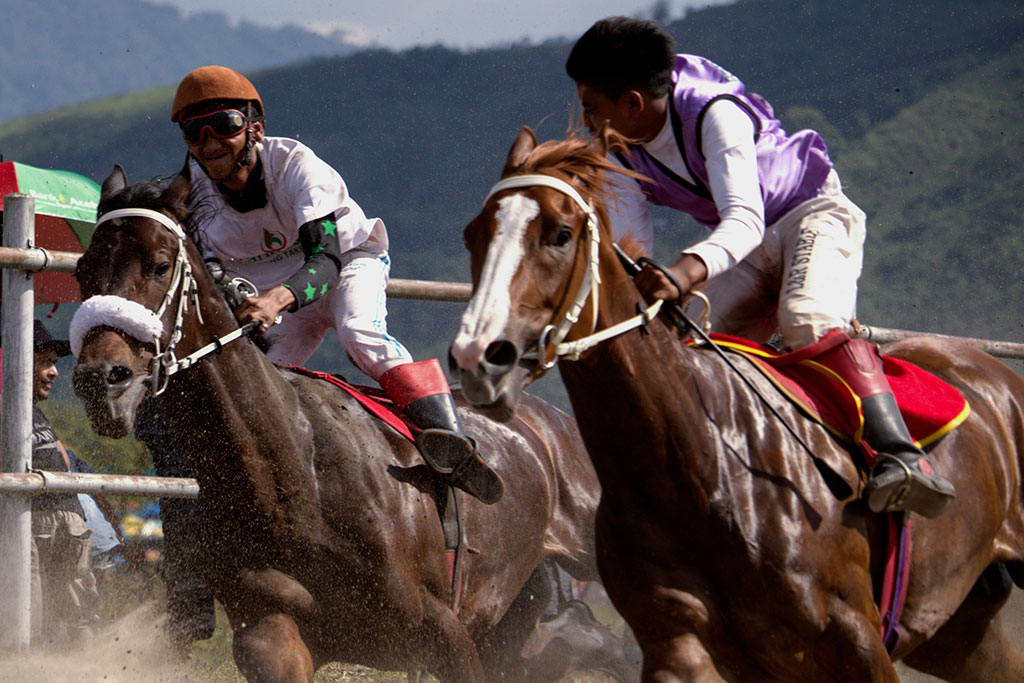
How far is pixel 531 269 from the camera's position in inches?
120

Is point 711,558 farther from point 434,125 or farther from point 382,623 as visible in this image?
point 434,125

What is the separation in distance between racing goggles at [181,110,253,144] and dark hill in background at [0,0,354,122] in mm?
148040

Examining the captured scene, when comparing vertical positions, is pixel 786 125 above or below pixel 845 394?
below

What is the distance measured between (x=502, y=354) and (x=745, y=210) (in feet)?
3.47

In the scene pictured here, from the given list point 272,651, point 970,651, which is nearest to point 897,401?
point 970,651

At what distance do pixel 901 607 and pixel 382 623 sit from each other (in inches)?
68.2

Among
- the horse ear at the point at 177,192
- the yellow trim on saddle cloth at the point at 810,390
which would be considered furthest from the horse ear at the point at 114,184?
the yellow trim on saddle cloth at the point at 810,390

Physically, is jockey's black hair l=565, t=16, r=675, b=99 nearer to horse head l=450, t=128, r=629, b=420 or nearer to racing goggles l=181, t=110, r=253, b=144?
horse head l=450, t=128, r=629, b=420

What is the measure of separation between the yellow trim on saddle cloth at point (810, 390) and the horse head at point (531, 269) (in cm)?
72

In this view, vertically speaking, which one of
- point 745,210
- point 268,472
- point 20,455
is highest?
point 745,210

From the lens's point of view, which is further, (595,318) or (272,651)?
(272,651)

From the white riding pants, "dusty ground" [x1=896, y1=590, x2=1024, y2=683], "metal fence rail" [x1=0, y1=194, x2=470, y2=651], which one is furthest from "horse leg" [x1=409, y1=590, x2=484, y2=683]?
"dusty ground" [x1=896, y1=590, x2=1024, y2=683]

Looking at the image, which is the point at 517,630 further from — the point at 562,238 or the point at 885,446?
the point at 562,238

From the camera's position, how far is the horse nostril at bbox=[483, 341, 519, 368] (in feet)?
9.53
